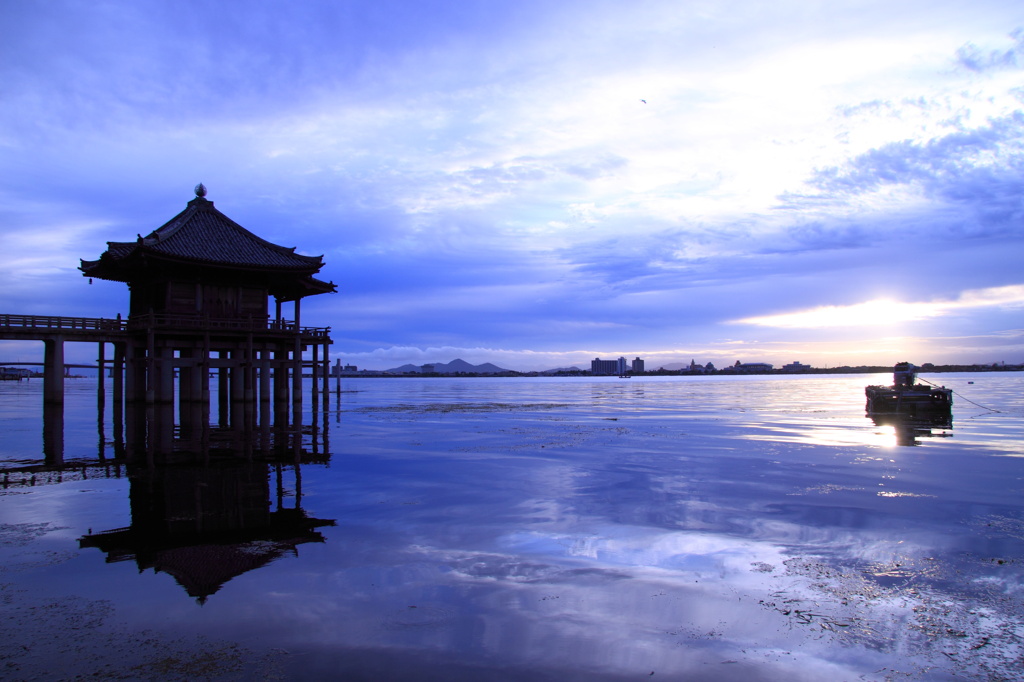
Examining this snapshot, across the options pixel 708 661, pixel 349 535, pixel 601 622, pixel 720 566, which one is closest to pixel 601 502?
pixel 720 566

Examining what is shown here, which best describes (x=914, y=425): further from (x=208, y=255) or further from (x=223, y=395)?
(x=223, y=395)

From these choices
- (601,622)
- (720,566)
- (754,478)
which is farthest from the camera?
(754,478)

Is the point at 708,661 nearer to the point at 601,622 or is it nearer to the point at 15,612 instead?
the point at 601,622

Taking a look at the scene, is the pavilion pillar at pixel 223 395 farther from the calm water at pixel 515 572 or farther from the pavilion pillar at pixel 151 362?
the calm water at pixel 515 572

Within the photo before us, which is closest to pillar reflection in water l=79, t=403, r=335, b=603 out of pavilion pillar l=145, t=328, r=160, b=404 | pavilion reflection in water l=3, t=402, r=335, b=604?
pavilion reflection in water l=3, t=402, r=335, b=604

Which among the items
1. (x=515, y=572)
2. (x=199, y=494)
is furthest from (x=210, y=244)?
(x=515, y=572)

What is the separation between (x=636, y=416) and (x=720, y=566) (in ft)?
117

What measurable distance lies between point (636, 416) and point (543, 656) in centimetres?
3961

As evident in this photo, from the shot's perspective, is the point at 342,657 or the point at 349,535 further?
the point at 349,535

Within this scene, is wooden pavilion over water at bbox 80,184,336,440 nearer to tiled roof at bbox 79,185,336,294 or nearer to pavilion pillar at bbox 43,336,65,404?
tiled roof at bbox 79,185,336,294

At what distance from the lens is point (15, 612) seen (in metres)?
8.28

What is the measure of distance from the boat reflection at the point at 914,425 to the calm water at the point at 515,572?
10.8m

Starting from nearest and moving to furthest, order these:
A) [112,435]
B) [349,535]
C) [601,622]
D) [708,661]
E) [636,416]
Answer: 1. [708,661]
2. [601,622]
3. [349,535]
4. [112,435]
5. [636,416]

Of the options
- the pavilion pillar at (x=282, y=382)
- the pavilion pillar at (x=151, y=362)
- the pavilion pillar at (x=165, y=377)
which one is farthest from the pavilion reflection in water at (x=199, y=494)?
the pavilion pillar at (x=282, y=382)
